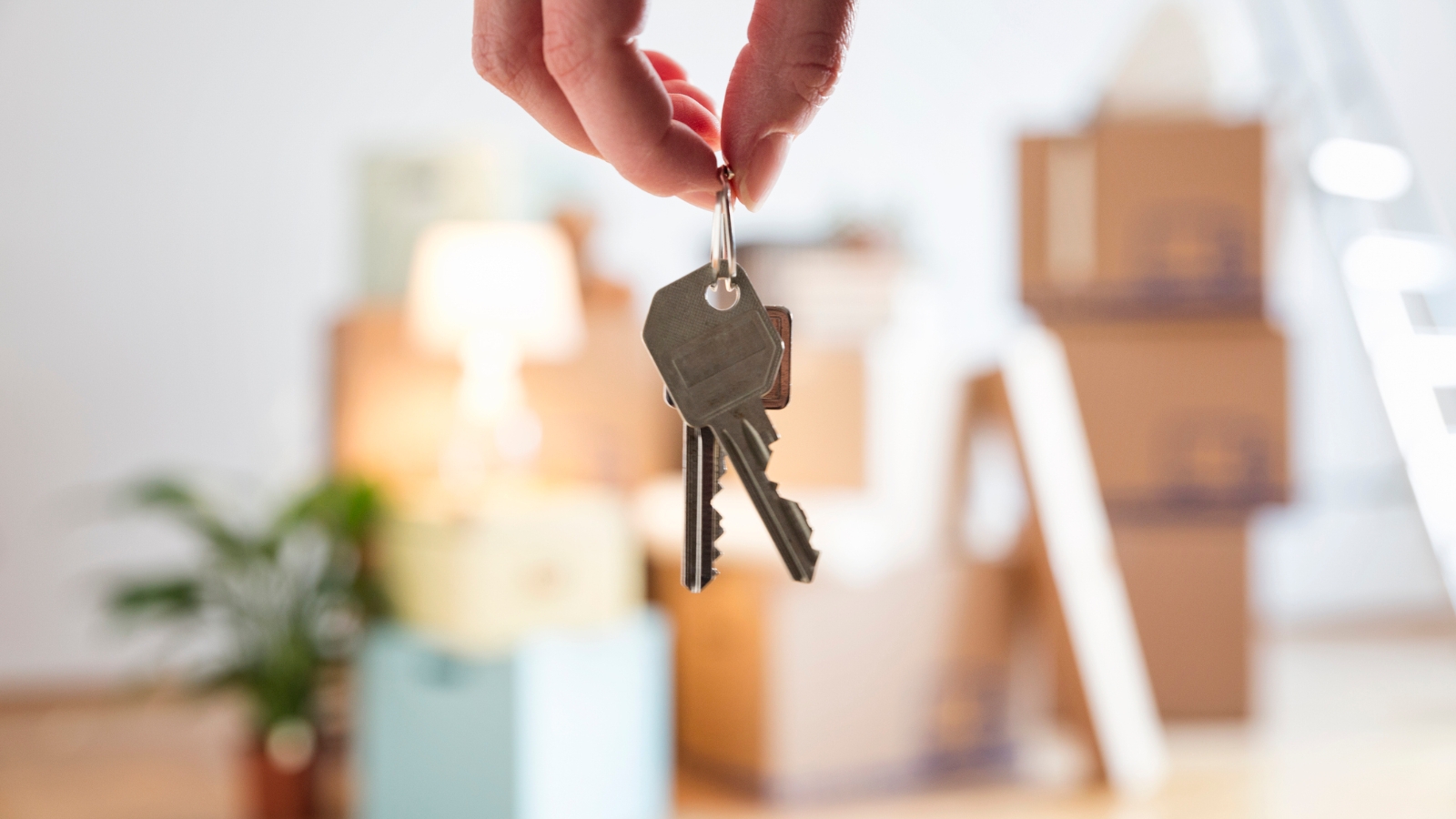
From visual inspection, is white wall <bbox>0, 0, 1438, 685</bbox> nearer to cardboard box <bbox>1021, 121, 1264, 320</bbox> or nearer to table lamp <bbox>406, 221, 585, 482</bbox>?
cardboard box <bbox>1021, 121, 1264, 320</bbox>

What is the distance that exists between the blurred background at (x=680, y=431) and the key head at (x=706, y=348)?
1433 mm

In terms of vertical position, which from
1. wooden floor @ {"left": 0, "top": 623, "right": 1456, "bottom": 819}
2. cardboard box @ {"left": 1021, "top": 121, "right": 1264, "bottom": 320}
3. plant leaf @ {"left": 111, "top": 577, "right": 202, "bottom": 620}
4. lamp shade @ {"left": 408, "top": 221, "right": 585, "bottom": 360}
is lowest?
wooden floor @ {"left": 0, "top": 623, "right": 1456, "bottom": 819}

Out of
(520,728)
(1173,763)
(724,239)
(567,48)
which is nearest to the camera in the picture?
(567,48)

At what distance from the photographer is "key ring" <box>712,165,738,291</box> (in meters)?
0.42

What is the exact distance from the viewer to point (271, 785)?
2.04 m

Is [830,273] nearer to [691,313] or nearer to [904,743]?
[904,743]

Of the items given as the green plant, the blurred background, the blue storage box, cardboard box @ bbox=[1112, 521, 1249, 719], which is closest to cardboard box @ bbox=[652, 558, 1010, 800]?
the blurred background

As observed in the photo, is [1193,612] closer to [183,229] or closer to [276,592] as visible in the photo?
[276,592]

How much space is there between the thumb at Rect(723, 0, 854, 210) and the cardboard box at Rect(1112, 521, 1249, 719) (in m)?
2.35

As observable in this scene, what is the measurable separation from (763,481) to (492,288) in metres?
1.57

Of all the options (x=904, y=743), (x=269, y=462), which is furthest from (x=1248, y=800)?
(x=269, y=462)

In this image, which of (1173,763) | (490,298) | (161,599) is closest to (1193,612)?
(1173,763)

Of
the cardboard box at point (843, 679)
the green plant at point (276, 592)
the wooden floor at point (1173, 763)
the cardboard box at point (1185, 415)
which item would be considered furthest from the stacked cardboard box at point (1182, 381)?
the green plant at point (276, 592)

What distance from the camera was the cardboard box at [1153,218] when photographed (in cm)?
253
